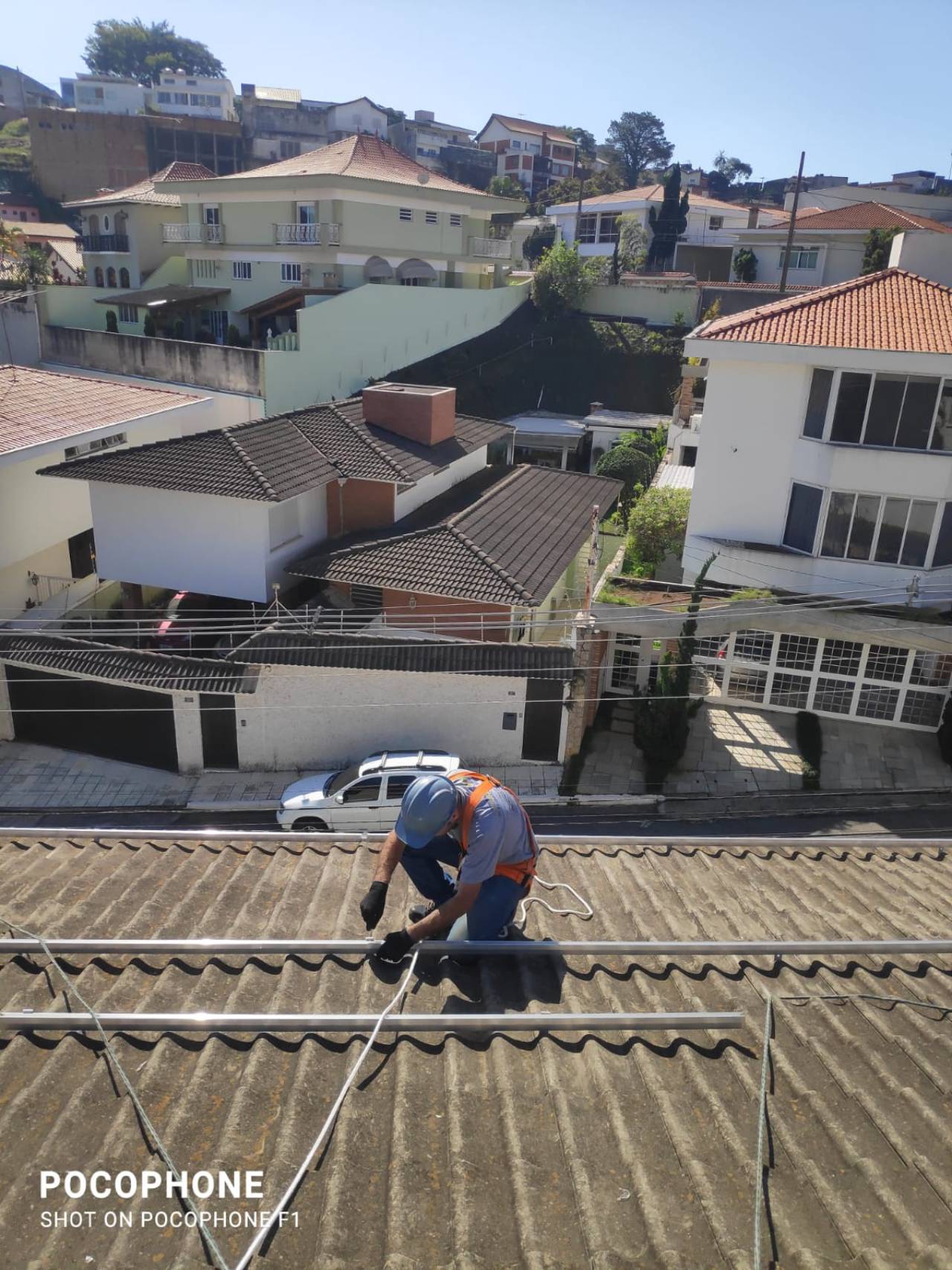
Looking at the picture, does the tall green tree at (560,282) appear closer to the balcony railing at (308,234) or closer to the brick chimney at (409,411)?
the balcony railing at (308,234)

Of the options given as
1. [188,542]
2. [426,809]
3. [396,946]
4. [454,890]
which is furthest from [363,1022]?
[188,542]

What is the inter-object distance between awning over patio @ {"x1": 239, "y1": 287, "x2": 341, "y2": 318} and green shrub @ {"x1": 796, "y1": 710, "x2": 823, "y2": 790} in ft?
74.9

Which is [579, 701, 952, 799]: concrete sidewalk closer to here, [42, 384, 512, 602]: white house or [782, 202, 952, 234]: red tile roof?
[42, 384, 512, 602]: white house

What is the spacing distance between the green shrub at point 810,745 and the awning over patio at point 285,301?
22842mm

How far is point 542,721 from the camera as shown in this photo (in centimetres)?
1805

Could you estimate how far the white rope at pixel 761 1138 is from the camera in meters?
3.01

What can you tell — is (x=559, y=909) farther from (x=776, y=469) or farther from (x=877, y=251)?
(x=877, y=251)

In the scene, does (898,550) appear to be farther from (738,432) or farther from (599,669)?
(599,669)

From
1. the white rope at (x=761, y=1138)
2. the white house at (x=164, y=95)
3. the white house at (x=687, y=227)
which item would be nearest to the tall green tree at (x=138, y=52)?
the white house at (x=164, y=95)

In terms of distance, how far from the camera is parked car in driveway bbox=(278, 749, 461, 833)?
1611 centimetres

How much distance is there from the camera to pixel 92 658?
18.3 m

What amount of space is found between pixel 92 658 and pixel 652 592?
470 inches

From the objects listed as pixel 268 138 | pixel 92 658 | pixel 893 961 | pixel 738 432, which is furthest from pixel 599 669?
pixel 268 138

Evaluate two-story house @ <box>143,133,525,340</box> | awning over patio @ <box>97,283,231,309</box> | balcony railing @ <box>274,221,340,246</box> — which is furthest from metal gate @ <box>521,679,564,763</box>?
awning over patio @ <box>97,283,231,309</box>
